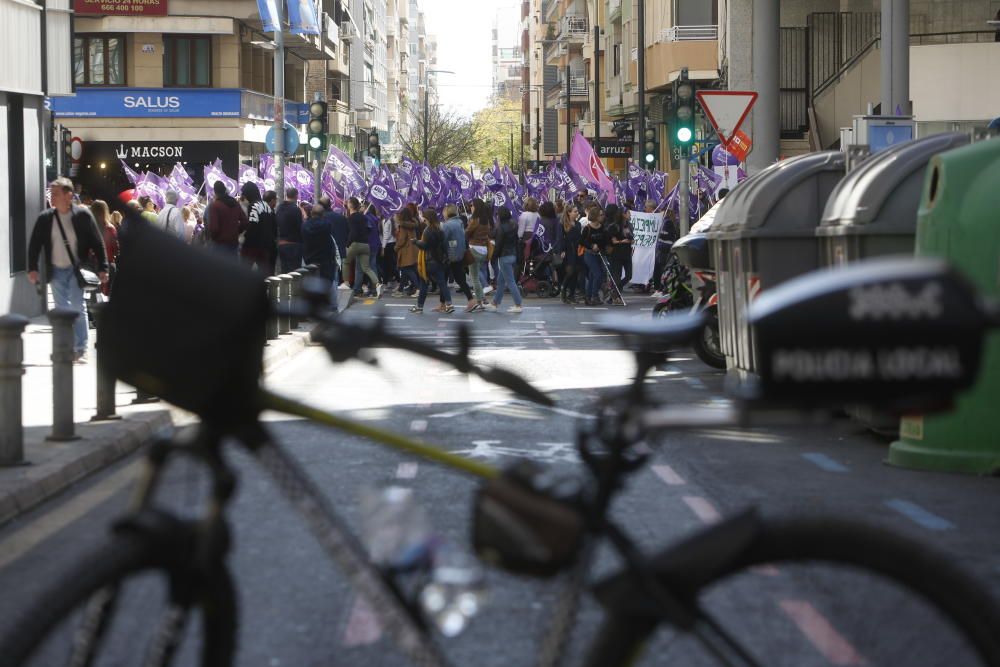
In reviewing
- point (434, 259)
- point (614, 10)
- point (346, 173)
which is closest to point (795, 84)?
point (346, 173)

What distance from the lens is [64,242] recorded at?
16047 mm

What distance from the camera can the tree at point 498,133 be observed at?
17412 centimetres

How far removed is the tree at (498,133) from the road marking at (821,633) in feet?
545

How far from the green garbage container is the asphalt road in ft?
0.74

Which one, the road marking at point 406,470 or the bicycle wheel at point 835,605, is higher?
the bicycle wheel at point 835,605

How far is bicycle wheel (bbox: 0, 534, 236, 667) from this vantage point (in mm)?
2496

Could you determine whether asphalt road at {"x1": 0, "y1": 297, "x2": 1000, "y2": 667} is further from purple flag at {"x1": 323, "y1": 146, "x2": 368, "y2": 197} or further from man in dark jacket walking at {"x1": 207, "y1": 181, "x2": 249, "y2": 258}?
purple flag at {"x1": 323, "y1": 146, "x2": 368, "y2": 197}

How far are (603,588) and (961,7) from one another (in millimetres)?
31472

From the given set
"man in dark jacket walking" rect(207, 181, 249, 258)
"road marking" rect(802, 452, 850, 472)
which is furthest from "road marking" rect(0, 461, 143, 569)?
"man in dark jacket walking" rect(207, 181, 249, 258)

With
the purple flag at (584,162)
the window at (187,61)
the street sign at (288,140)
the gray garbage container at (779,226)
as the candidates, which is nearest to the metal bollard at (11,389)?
the gray garbage container at (779,226)

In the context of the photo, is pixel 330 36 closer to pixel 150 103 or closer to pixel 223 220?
pixel 150 103

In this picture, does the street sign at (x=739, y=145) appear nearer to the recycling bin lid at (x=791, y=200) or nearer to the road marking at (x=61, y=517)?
the recycling bin lid at (x=791, y=200)

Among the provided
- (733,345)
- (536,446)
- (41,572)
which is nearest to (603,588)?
(41,572)

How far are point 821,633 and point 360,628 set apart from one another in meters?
3.22
